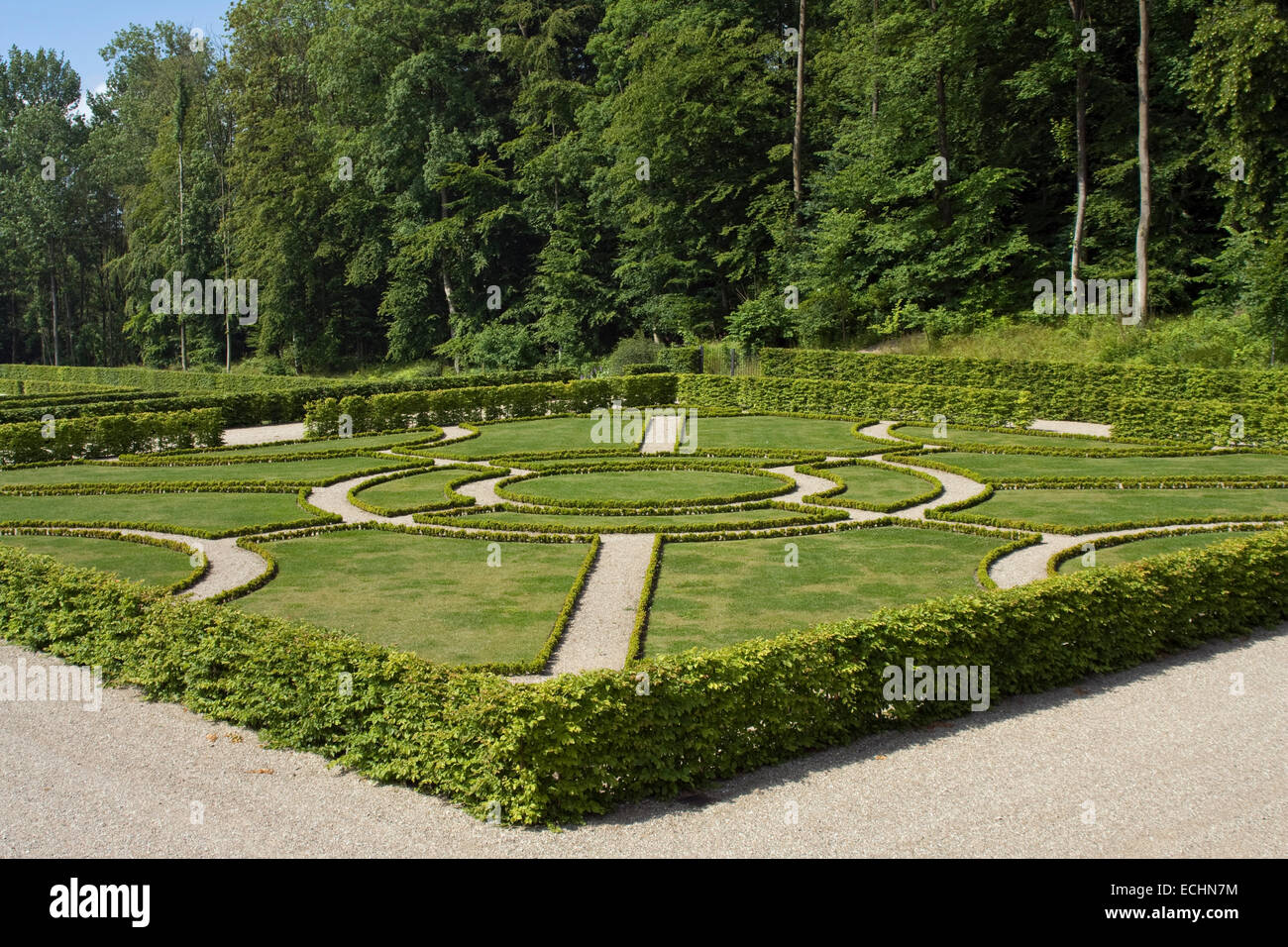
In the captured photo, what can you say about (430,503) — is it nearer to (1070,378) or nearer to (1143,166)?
(1070,378)

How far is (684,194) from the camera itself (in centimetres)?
5319

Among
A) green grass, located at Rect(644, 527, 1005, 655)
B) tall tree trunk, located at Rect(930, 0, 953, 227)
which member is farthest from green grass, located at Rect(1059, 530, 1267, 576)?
tall tree trunk, located at Rect(930, 0, 953, 227)

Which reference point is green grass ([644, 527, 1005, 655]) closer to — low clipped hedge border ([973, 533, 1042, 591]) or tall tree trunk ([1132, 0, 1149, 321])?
low clipped hedge border ([973, 533, 1042, 591])

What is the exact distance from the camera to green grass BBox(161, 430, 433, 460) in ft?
93.6

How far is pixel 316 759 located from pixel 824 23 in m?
53.4

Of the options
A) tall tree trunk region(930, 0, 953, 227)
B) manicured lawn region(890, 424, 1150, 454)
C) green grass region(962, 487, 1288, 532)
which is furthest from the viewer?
tall tree trunk region(930, 0, 953, 227)

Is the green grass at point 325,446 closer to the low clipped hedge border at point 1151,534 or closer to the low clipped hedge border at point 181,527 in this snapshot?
the low clipped hedge border at point 181,527

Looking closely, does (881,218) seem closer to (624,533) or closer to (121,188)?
(624,533)

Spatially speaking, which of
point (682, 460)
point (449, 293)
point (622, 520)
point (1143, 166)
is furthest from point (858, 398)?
point (449, 293)

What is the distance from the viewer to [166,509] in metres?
20.6

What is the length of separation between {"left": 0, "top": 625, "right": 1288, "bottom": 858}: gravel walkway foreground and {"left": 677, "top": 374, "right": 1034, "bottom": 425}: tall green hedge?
21.7 meters

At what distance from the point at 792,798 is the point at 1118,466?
723 inches

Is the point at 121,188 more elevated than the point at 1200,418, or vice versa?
the point at 121,188
